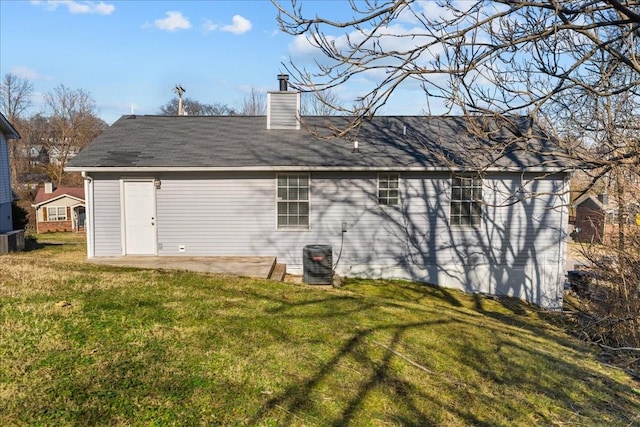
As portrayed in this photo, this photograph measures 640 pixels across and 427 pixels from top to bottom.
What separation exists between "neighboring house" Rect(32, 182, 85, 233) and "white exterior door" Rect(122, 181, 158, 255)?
78.0ft

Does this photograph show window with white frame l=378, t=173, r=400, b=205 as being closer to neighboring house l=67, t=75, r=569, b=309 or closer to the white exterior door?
neighboring house l=67, t=75, r=569, b=309

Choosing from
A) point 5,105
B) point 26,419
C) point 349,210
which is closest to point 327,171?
point 349,210

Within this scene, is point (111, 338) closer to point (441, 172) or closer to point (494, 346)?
point (494, 346)

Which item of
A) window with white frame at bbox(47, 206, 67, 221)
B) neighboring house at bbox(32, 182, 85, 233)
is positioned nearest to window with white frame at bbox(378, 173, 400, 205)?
neighboring house at bbox(32, 182, 85, 233)

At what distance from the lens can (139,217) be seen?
36.0 feet

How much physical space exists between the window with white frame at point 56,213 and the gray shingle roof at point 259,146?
70.3 feet

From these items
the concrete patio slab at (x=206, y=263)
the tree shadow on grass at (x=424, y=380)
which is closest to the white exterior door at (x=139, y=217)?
the concrete patio slab at (x=206, y=263)

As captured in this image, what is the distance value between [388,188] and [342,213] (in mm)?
1416

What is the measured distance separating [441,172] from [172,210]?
7.20m

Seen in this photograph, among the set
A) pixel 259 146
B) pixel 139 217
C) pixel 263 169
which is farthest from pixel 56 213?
pixel 263 169

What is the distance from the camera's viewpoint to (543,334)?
7453 millimetres

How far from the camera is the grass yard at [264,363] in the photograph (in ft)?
11.5

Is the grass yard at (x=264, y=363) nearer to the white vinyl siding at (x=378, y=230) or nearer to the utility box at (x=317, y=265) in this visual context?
the utility box at (x=317, y=265)

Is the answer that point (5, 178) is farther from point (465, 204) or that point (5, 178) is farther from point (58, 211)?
point (465, 204)
